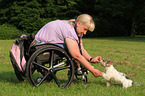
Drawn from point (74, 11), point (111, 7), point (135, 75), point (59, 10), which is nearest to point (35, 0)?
point (59, 10)

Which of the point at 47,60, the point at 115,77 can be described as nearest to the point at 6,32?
the point at 47,60

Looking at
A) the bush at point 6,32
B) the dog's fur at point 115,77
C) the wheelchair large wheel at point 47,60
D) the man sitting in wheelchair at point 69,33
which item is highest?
the man sitting in wheelchair at point 69,33

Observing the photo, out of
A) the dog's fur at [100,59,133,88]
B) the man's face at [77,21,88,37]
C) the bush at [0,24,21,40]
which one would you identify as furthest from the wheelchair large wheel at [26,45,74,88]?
the bush at [0,24,21,40]

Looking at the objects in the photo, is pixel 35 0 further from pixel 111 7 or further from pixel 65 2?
pixel 111 7

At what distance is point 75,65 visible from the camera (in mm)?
3494

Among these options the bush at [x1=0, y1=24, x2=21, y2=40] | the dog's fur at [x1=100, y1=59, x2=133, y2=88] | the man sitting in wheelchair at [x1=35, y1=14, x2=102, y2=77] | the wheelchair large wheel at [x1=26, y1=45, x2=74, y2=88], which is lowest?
the bush at [x1=0, y1=24, x2=21, y2=40]

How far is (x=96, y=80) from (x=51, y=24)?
179 centimetres

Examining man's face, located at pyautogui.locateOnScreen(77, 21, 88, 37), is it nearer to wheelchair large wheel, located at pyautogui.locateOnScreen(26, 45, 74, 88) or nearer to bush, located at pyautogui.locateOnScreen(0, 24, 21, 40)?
wheelchair large wheel, located at pyautogui.locateOnScreen(26, 45, 74, 88)

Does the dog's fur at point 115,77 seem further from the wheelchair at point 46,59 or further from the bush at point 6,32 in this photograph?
the bush at point 6,32

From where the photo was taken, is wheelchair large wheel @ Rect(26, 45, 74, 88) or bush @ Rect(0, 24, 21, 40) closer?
wheelchair large wheel @ Rect(26, 45, 74, 88)

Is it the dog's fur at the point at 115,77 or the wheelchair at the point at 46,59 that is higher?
the wheelchair at the point at 46,59

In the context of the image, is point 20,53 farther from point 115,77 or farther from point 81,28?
point 115,77

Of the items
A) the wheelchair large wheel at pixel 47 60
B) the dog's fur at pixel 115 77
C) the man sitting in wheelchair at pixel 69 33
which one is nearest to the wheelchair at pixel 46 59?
the wheelchair large wheel at pixel 47 60

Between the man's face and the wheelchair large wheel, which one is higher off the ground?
the man's face
